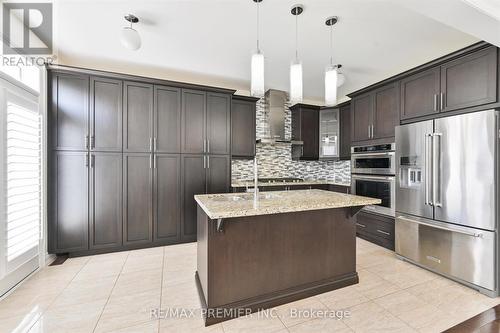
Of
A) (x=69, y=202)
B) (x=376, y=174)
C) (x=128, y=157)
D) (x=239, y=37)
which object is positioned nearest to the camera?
(x=239, y=37)

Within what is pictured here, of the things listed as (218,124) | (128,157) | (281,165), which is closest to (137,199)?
(128,157)

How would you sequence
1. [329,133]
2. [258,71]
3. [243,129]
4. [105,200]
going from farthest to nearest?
[329,133] → [243,129] → [105,200] → [258,71]

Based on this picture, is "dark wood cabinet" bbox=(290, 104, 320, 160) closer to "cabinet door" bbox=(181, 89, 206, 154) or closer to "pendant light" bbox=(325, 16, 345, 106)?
"cabinet door" bbox=(181, 89, 206, 154)

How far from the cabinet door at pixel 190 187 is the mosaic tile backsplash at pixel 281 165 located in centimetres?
97

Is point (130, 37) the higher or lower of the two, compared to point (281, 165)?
higher

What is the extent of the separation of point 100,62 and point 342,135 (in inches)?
174

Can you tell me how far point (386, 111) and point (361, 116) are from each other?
47cm

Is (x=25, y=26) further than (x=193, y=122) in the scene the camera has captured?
No

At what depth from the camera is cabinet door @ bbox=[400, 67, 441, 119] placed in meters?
2.54

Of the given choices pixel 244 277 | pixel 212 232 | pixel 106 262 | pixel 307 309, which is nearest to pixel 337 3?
pixel 212 232

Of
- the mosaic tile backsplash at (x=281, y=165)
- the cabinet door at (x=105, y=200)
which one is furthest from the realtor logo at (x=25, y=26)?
the mosaic tile backsplash at (x=281, y=165)

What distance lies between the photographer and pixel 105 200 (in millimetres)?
3021

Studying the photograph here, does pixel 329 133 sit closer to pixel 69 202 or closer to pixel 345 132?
pixel 345 132

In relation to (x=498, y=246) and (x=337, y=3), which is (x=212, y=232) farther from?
(x=498, y=246)
